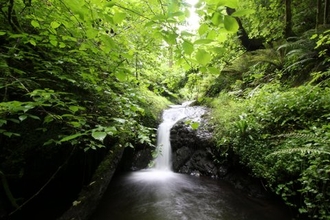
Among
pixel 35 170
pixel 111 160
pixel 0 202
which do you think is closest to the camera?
pixel 0 202

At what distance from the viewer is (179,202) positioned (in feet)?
13.5

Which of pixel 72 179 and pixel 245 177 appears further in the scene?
pixel 245 177

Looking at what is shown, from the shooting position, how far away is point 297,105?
3812 mm

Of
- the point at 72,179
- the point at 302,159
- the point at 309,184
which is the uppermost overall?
the point at 302,159

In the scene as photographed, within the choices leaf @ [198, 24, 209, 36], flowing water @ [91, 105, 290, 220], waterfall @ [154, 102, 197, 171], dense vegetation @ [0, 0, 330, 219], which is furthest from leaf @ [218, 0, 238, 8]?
waterfall @ [154, 102, 197, 171]

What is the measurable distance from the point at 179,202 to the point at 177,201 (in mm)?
60

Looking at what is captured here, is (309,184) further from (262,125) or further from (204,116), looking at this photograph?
(204,116)

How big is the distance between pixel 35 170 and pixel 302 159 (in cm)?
384

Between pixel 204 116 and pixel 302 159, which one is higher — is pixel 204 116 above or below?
above

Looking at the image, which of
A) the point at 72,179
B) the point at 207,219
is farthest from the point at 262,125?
the point at 72,179

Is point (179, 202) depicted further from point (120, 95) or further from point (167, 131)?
point (167, 131)

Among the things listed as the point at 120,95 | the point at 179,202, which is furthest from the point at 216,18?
the point at 179,202

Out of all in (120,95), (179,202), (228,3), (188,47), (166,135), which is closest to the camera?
(228,3)

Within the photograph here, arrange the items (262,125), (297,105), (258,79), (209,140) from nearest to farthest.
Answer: (297,105) → (262,125) → (209,140) → (258,79)
